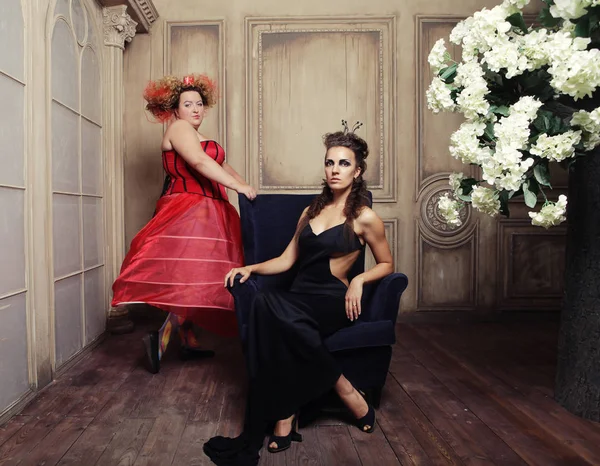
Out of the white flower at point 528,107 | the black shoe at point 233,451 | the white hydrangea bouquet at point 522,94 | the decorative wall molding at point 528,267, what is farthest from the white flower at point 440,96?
the decorative wall molding at point 528,267

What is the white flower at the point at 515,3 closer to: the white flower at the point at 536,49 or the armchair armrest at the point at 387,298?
the white flower at the point at 536,49

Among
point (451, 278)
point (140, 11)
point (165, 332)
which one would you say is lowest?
point (165, 332)

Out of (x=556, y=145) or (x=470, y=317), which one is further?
(x=470, y=317)

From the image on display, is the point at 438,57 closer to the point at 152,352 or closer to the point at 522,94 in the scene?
the point at 522,94

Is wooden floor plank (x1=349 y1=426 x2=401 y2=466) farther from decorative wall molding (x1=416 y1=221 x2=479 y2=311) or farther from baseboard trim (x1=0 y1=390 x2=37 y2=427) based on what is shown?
decorative wall molding (x1=416 y1=221 x2=479 y2=311)

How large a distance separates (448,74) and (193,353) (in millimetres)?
2217

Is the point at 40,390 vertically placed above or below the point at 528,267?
below

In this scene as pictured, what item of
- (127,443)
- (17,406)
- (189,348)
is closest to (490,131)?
(127,443)

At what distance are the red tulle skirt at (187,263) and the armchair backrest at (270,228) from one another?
238mm

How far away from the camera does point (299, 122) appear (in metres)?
4.20

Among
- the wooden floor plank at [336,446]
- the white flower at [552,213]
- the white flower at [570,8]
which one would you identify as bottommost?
the wooden floor plank at [336,446]

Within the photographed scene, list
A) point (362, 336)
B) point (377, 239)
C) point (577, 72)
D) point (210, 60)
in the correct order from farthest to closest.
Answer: point (210, 60), point (377, 239), point (362, 336), point (577, 72)

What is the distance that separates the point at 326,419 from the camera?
2.28 metres

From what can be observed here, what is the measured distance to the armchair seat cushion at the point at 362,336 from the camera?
2.19m
